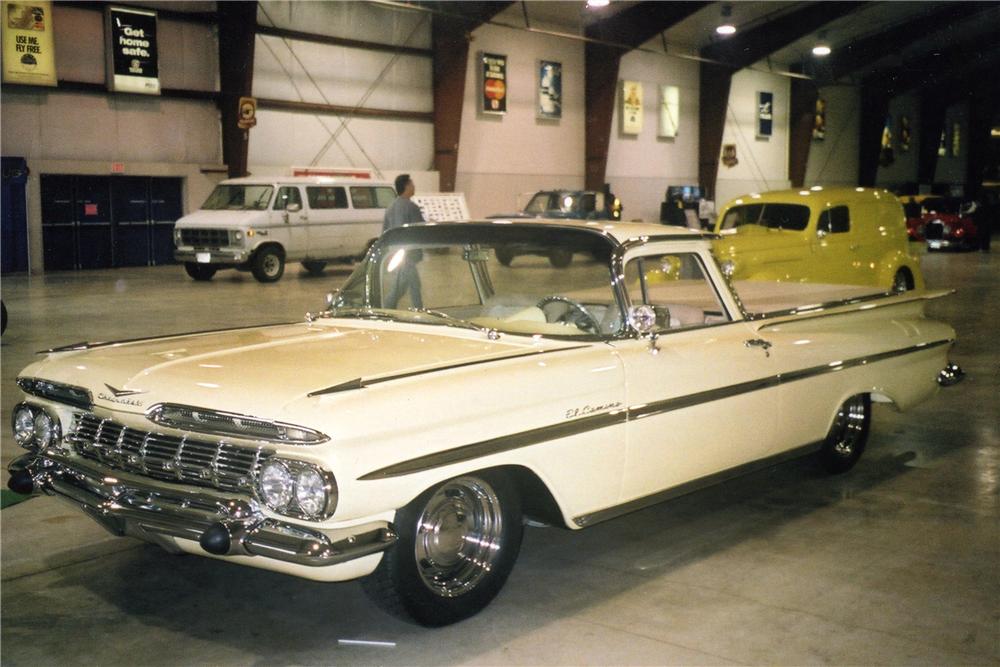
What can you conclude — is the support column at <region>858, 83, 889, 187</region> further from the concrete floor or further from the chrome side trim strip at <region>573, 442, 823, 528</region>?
the chrome side trim strip at <region>573, 442, 823, 528</region>

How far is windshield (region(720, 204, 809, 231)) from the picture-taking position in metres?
13.5

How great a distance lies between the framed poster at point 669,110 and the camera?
120 ft

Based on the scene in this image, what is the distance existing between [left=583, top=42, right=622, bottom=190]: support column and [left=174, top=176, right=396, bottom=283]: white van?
13017 millimetres

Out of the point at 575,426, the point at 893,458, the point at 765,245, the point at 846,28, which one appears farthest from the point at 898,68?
the point at 575,426

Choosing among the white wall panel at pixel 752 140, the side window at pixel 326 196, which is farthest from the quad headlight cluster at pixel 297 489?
the white wall panel at pixel 752 140

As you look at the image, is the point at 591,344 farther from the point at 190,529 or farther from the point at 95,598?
the point at 95,598

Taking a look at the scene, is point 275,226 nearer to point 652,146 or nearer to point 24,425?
point 24,425

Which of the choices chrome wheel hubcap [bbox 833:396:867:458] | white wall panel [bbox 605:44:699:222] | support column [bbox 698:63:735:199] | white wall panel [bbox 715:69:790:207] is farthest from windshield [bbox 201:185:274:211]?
white wall panel [bbox 715:69:790:207]

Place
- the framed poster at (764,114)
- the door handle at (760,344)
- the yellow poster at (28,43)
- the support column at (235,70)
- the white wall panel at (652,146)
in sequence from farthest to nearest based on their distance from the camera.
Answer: the framed poster at (764,114)
the white wall panel at (652,146)
the support column at (235,70)
the yellow poster at (28,43)
the door handle at (760,344)

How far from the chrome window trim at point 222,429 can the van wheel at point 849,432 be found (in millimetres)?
3643

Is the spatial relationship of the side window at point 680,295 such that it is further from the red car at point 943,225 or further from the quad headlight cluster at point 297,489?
the red car at point 943,225

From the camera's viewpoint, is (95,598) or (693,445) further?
(693,445)

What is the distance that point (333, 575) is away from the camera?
350 centimetres

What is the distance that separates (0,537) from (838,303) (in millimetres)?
4577
